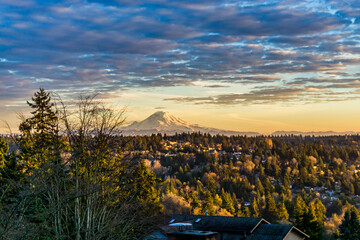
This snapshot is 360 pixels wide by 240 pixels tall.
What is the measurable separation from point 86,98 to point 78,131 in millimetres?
1952

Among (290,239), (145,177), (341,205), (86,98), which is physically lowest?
(341,205)

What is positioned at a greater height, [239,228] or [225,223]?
[225,223]

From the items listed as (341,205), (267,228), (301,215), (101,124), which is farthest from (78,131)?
(341,205)

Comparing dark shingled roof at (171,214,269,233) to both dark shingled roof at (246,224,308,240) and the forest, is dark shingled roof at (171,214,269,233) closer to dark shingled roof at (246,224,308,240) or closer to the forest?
dark shingled roof at (246,224,308,240)

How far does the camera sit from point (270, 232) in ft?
145

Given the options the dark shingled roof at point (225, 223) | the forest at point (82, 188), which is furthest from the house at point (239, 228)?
the forest at point (82, 188)

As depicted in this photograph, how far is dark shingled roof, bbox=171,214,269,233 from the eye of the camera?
44287 mm

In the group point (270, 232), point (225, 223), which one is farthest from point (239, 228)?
point (270, 232)

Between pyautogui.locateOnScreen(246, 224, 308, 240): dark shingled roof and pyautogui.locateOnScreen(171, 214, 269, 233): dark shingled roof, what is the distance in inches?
33.7

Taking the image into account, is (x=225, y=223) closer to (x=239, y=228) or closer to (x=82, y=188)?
(x=239, y=228)

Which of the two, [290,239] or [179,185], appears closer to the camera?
[290,239]

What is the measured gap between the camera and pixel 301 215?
56031 millimetres

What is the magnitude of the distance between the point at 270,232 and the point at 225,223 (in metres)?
4.50

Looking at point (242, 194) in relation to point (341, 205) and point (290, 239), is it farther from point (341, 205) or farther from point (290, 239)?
point (290, 239)
